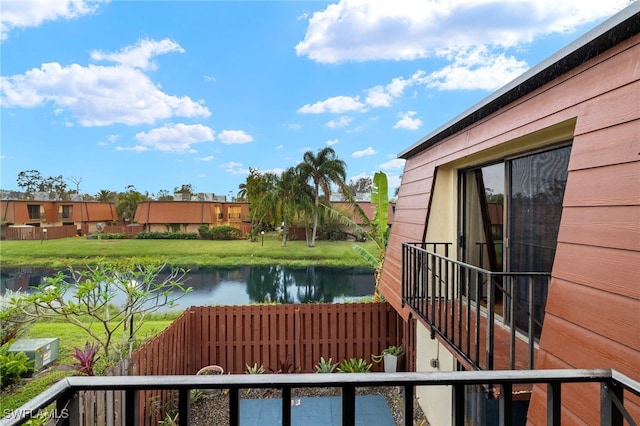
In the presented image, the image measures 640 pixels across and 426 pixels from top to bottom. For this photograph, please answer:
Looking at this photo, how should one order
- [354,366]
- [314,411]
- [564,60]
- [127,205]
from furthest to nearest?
[127,205] → [354,366] → [314,411] → [564,60]

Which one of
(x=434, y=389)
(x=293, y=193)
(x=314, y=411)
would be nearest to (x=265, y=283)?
(x=293, y=193)

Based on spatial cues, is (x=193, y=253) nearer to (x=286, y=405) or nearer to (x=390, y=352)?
(x=390, y=352)

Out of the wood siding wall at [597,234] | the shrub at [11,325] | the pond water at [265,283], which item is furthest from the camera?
the pond water at [265,283]

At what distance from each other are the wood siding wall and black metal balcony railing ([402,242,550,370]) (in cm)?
32

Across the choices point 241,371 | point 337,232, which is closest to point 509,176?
point 241,371

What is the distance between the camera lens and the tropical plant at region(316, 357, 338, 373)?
611 cm

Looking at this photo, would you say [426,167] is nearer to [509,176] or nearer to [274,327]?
[509,176]

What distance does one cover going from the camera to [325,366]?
6098mm

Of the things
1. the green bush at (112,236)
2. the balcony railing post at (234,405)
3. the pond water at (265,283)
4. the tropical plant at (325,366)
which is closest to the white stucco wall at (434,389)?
the tropical plant at (325,366)

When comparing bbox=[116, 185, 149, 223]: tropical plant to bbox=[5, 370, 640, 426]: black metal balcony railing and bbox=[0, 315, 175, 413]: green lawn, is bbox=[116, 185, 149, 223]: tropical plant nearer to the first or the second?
bbox=[0, 315, 175, 413]: green lawn

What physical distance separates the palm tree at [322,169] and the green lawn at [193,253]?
3231mm

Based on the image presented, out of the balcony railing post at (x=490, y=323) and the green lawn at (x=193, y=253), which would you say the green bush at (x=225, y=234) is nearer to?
the green lawn at (x=193, y=253)

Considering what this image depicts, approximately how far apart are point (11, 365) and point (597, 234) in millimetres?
7033

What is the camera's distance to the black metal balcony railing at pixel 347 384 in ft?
3.04
